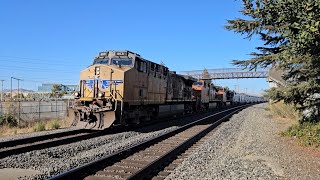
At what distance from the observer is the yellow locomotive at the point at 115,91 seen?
14805 mm

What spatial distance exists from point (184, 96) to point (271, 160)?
1901 centimetres

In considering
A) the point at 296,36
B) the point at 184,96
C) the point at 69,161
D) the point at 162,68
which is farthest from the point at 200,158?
the point at 184,96

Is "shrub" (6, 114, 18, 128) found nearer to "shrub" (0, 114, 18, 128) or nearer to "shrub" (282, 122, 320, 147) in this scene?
"shrub" (0, 114, 18, 128)

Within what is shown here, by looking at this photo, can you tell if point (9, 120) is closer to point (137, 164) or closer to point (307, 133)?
point (137, 164)

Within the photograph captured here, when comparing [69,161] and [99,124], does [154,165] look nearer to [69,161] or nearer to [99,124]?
[69,161]

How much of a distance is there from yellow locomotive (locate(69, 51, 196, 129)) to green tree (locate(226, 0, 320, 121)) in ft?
17.5

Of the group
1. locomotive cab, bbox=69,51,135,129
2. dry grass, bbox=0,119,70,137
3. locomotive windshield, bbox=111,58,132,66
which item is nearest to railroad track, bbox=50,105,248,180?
locomotive cab, bbox=69,51,135,129

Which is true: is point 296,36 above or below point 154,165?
above

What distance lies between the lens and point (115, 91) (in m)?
15.2

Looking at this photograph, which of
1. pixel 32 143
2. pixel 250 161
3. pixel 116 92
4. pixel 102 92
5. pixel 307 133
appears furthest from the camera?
pixel 102 92

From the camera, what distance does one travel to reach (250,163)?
29.3ft

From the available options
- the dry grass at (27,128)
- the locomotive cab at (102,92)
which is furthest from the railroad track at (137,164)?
the dry grass at (27,128)

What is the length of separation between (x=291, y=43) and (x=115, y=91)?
9.11m

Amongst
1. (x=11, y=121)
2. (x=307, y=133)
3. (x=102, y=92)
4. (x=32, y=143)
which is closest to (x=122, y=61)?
(x=102, y=92)
